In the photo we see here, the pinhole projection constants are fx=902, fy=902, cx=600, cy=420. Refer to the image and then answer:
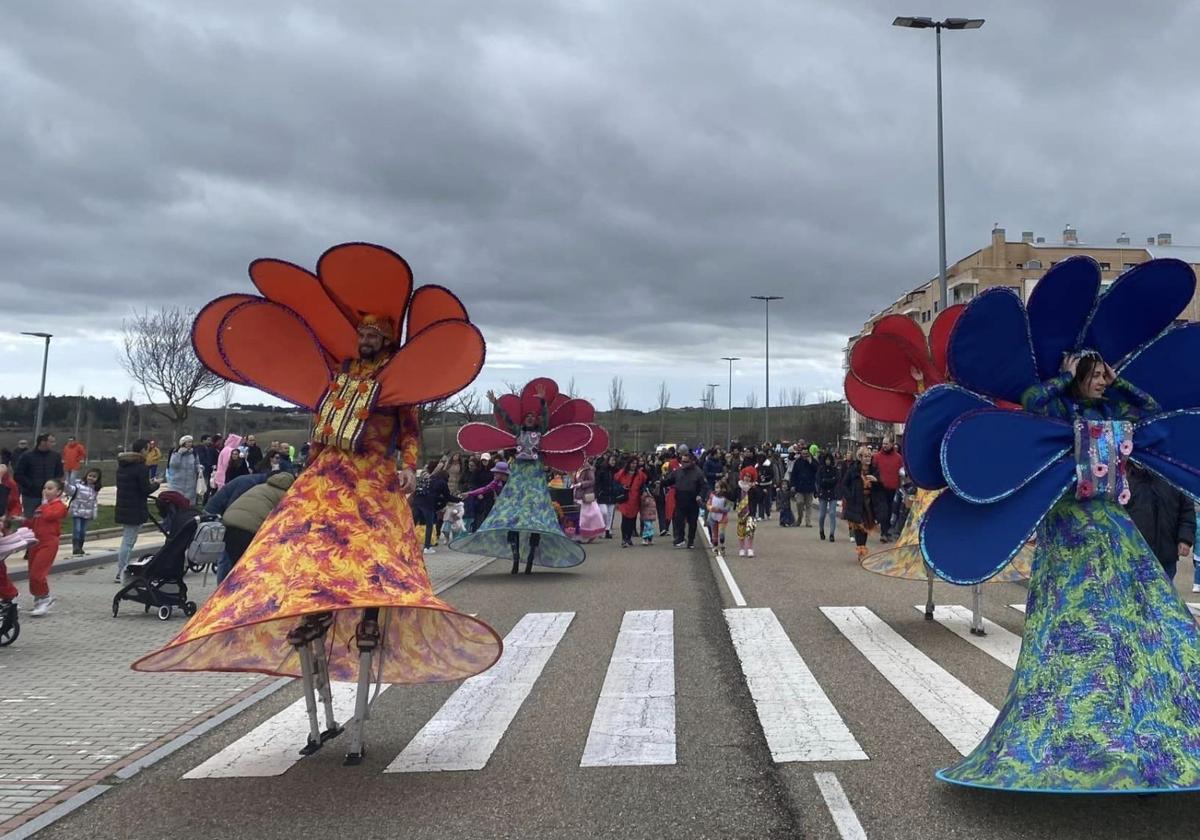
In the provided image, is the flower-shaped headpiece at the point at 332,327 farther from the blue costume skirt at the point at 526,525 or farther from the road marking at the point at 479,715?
the blue costume skirt at the point at 526,525

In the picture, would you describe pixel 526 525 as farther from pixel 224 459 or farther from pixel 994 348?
pixel 994 348

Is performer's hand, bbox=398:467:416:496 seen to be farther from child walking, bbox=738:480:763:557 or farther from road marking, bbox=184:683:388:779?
child walking, bbox=738:480:763:557

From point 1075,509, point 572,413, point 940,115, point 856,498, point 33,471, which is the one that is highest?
point 940,115

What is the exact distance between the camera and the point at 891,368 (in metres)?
8.41

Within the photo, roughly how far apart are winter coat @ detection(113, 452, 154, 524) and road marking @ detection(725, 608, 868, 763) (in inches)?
294

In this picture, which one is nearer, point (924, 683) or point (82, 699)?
point (82, 699)

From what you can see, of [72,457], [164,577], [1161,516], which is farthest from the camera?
[72,457]

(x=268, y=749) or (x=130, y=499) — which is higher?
(x=130, y=499)

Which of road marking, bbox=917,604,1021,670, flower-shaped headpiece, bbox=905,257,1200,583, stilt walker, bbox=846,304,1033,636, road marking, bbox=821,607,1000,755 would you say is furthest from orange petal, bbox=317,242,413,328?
road marking, bbox=917,604,1021,670

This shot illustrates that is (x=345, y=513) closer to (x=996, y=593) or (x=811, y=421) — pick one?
(x=996, y=593)

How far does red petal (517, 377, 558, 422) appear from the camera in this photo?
1367 cm

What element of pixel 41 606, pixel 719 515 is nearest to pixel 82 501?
pixel 41 606

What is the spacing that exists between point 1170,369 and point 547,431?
32.6 ft

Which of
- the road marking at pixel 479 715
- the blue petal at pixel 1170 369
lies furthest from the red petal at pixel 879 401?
the blue petal at pixel 1170 369
